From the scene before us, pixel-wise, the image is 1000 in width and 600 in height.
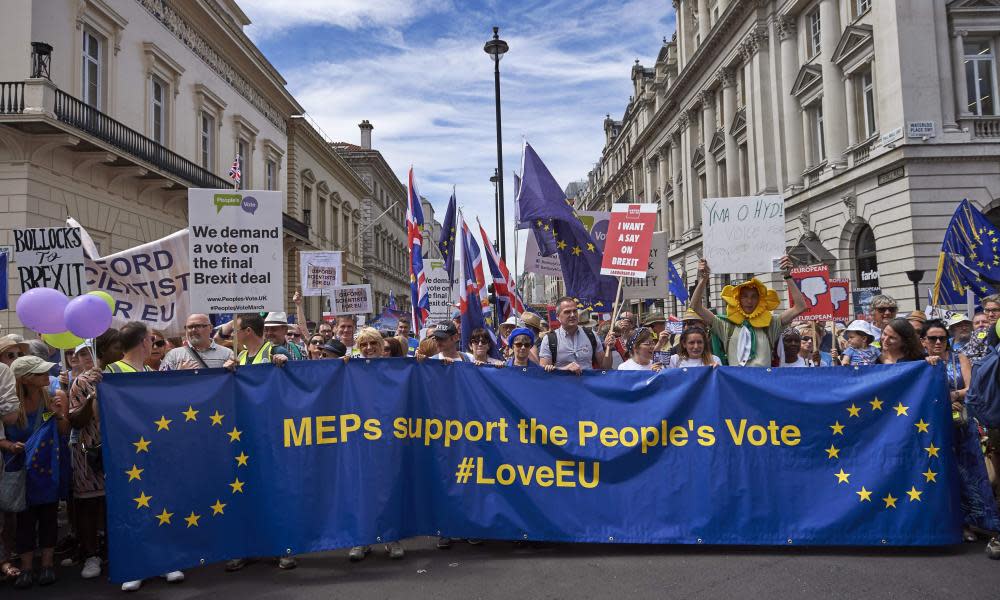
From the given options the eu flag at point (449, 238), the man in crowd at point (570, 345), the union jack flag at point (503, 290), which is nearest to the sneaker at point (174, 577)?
the man in crowd at point (570, 345)

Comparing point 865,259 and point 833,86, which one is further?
point 833,86

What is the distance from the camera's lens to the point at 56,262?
6.86 metres

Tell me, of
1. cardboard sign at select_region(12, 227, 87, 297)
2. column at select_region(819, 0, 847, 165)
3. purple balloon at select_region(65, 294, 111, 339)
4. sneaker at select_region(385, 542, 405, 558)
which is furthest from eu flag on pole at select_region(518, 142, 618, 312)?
column at select_region(819, 0, 847, 165)

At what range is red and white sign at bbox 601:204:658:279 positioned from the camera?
805 cm

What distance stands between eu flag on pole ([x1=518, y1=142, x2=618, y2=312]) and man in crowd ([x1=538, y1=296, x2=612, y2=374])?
2.67 metres

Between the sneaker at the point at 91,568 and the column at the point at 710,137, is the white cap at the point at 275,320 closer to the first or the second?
the sneaker at the point at 91,568

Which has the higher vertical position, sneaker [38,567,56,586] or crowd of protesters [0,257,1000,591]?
crowd of protesters [0,257,1000,591]

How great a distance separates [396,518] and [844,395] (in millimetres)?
3304

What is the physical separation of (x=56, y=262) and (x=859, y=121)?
24.6m

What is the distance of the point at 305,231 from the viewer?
3253cm

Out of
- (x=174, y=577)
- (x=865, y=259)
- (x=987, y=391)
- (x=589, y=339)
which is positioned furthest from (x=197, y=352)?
(x=865, y=259)

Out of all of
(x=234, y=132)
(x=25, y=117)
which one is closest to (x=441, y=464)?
(x=25, y=117)

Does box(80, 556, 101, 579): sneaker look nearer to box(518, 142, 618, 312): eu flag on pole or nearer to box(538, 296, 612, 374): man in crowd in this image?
box(538, 296, 612, 374): man in crowd

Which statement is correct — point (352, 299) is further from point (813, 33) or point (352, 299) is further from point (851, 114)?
point (813, 33)
